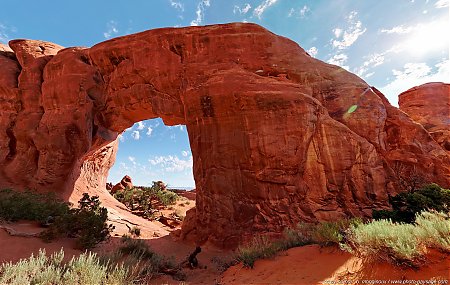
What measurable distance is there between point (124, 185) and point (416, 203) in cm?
3029

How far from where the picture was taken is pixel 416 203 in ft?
24.5

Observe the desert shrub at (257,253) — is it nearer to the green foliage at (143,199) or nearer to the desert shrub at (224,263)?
the desert shrub at (224,263)

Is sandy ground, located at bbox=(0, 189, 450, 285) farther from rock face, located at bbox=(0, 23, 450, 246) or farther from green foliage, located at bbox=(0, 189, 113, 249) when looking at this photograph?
rock face, located at bbox=(0, 23, 450, 246)

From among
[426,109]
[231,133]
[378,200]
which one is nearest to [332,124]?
[378,200]

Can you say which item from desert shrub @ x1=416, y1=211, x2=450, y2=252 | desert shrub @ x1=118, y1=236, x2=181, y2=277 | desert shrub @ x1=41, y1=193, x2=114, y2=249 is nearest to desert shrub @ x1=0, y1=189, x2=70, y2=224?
desert shrub @ x1=41, y1=193, x2=114, y2=249

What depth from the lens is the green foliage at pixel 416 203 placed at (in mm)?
7258

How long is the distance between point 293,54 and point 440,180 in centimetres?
893

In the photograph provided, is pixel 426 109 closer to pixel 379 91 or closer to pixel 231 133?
pixel 379 91

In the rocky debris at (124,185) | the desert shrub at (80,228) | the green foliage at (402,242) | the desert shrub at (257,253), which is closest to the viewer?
the green foliage at (402,242)

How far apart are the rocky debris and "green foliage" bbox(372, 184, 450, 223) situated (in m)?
27.4

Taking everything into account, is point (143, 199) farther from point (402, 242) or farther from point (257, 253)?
point (402, 242)

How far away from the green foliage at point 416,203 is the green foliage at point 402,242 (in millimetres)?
3056

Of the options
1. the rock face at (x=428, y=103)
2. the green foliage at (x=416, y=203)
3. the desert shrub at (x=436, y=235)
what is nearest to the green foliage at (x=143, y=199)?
the green foliage at (x=416, y=203)

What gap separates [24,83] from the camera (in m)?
16.8
